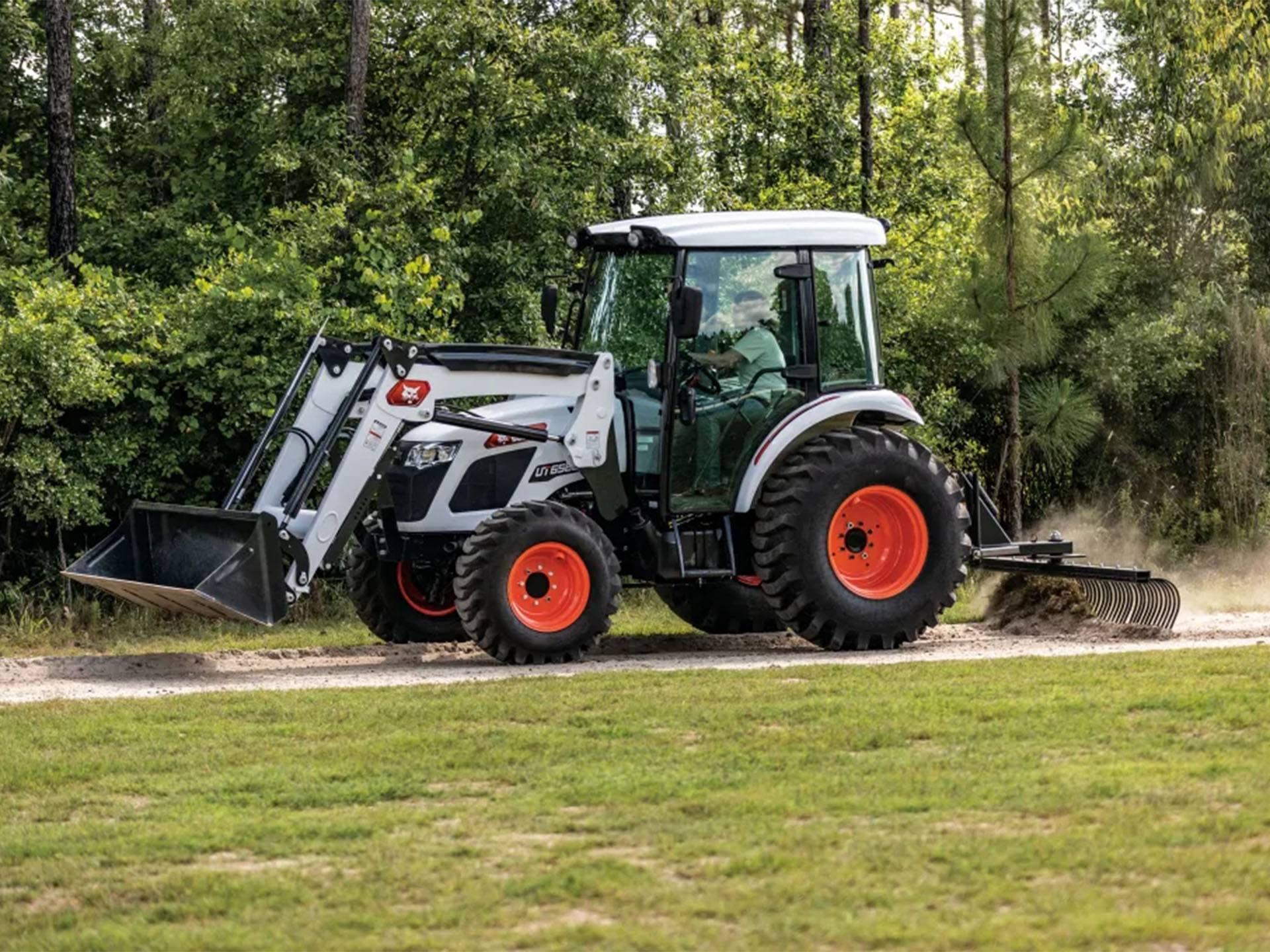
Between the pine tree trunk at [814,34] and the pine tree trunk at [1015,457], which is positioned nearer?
the pine tree trunk at [1015,457]

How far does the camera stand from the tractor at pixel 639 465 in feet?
38.4

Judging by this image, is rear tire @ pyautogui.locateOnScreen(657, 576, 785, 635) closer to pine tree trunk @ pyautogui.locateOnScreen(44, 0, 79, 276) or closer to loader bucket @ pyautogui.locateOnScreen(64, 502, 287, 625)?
loader bucket @ pyautogui.locateOnScreen(64, 502, 287, 625)

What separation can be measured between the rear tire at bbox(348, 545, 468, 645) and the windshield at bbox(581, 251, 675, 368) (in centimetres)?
207

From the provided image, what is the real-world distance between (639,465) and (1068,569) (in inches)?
128

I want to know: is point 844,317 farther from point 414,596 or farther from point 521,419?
point 414,596

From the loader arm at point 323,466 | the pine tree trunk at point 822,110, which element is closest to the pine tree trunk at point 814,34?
the pine tree trunk at point 822,110

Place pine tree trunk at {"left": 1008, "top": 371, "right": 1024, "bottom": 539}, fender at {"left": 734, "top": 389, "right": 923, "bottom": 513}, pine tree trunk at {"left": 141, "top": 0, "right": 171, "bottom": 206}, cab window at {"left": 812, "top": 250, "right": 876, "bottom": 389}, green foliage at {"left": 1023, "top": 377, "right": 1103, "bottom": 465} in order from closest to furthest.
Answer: fender at {"left": 734, "top": 389, "right": 923, "bottom": 513} → cab window at {"left": 812, "top": 250, "right": 876, "bottom": 389} → pine tree trunk at {"left": 1008, "top": 371, "right": 1024, "bottom": 539} → green foliage at {"left": 1023, "top": 377, "right": 1103, "bottom": 465} → pine tree trunk at {"left": 141, "top": 0, "right": 171, "bottom": 206}

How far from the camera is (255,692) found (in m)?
10.7

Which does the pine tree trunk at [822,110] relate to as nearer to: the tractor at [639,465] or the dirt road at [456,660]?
the tractor at [639,465]

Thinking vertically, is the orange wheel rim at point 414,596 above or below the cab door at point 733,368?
below

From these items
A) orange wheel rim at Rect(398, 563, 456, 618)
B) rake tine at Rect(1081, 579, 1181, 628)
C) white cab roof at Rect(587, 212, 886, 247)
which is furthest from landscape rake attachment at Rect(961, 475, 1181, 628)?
orange wheel rim at Rect(398, 563, 456, 618)

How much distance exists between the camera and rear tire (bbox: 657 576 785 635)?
14117mm

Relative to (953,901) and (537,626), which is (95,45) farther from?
(953,901)

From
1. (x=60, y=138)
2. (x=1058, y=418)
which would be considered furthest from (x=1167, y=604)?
(x=60, y=138)
